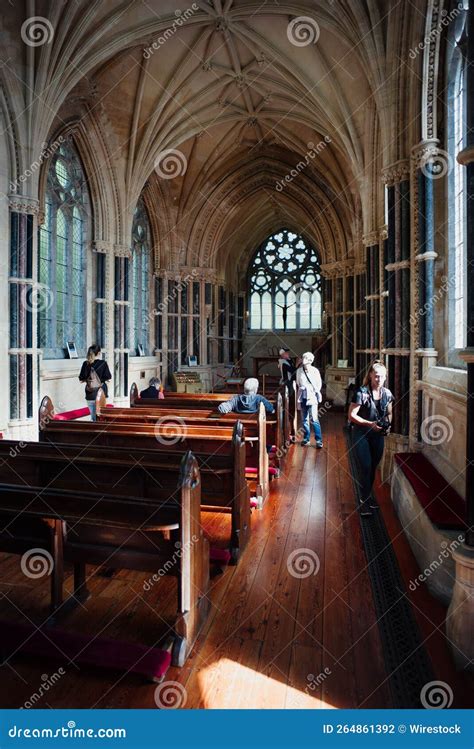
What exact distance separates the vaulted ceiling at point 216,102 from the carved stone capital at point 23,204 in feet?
2.03

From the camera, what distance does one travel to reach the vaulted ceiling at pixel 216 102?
25.1ft

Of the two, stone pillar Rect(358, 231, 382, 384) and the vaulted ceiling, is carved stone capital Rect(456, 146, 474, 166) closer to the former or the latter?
the vaulted ceiling

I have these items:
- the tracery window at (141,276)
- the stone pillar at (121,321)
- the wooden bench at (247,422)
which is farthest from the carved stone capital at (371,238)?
the tracery window at (141,276)

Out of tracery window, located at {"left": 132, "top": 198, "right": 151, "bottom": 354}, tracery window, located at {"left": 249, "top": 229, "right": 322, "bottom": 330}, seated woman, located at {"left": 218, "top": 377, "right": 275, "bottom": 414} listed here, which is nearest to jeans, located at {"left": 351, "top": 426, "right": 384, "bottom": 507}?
seated woman, located at {"left": 218, "top": 377, "right": 275, "bottom": 414}

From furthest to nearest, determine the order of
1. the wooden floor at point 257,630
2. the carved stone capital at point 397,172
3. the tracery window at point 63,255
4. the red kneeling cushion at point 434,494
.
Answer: the tracery window at point 63,255 → the carved stone capital at point 397,172 → the red kneeling cushion at point 434,494 → the wooden floor at point 257,630

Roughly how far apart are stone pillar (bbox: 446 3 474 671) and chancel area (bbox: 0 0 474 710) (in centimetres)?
2

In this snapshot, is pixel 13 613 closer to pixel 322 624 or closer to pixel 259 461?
pixel 322 624

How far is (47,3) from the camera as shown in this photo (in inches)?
303

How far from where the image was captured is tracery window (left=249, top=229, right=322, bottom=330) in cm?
2216

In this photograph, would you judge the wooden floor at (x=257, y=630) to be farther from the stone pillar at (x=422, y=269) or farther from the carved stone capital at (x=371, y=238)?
the carved stone capital at (x=371, y=238)

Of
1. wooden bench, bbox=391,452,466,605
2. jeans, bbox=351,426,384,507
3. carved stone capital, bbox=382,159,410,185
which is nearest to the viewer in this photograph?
wooden bench, bbox=391,452,466,605

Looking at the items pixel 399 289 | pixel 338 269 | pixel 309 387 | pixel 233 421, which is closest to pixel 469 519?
pixel 233 421

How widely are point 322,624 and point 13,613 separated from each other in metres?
2.18

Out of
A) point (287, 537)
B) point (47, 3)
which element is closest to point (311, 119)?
point (47, 3)
